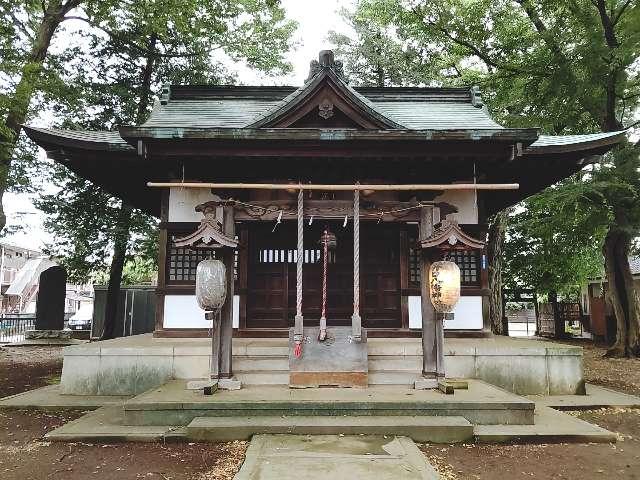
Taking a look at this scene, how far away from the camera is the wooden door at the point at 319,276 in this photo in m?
10.0

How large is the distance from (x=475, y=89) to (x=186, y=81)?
1269cm

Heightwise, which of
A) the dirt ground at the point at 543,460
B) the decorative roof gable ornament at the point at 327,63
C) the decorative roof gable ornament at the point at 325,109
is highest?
the decorative roof gable ornament at the point at 327,63

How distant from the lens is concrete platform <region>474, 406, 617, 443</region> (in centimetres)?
598

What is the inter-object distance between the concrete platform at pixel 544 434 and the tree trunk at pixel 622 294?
10125 millimetres

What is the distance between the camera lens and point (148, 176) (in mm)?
10156

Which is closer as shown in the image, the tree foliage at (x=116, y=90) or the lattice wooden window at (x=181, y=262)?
the lattice wooden window at (x=181, y=262)

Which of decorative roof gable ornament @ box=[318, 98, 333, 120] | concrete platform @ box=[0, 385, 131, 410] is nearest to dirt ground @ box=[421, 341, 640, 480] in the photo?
concrete platform @ box=[0, 385, 131, 410]

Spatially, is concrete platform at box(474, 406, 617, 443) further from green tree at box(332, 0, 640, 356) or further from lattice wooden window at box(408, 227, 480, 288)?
green tree at box(332, 0, 640, 356)

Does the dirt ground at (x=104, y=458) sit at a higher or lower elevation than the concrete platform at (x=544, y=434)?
lower

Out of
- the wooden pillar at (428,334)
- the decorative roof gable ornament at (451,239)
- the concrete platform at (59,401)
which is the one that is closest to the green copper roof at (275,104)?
the decorative roof gable ornament at (451,239)

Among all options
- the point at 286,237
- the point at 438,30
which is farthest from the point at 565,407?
the point at 438,30

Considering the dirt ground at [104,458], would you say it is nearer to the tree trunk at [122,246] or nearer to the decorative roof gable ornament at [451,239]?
the decorative roof gable ornament at [451,239]

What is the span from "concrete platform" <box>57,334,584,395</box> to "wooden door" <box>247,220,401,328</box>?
1.51 m

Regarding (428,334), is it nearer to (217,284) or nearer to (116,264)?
(217,284)
